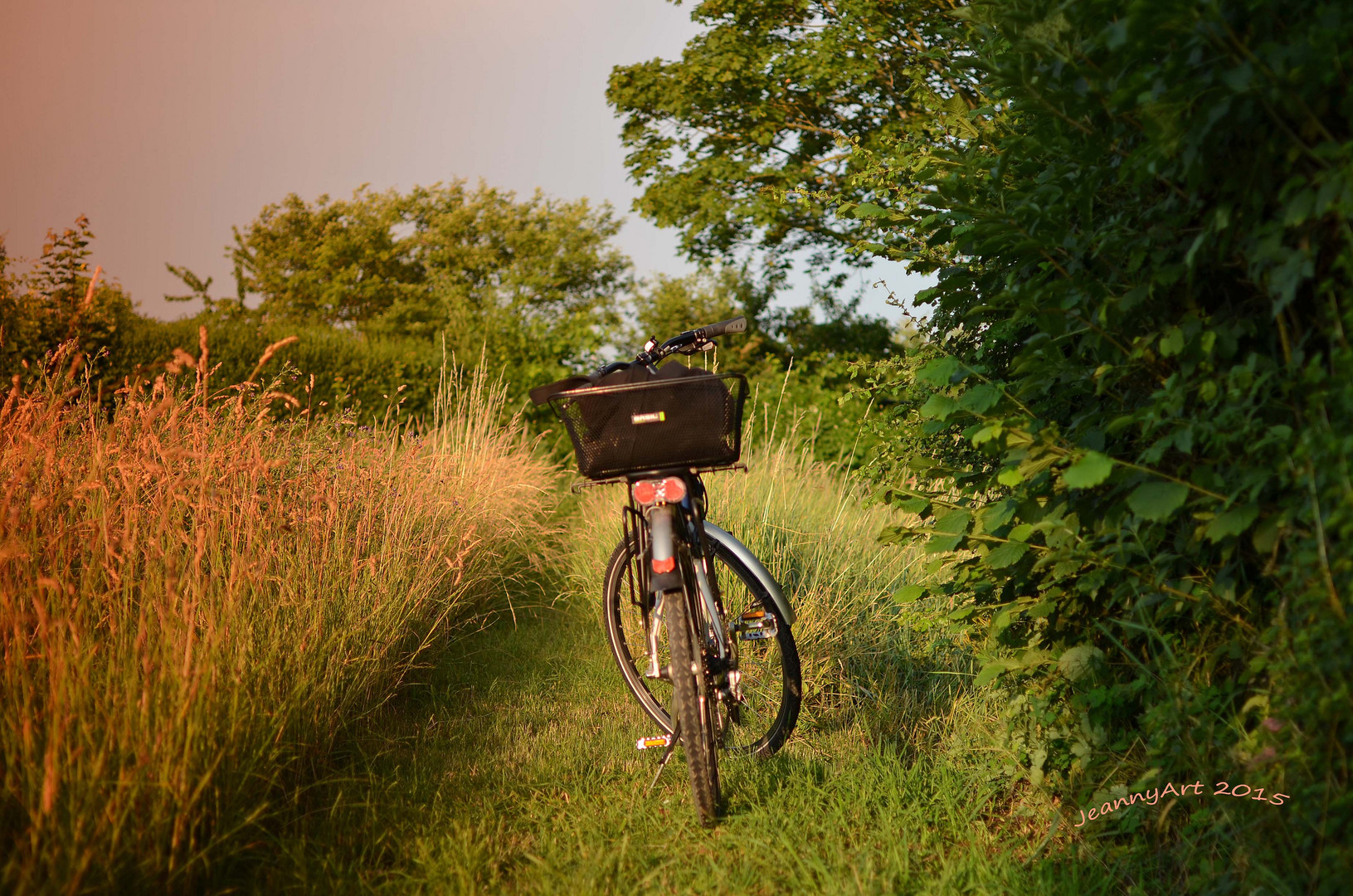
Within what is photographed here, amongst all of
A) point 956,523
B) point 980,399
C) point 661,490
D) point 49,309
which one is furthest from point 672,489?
point 49,309

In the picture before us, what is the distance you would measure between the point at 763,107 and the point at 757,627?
1109cm

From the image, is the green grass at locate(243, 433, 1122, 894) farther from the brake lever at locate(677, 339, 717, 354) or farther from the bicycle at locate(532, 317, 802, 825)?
the brake lever at locate(677, 339, 717, 354)

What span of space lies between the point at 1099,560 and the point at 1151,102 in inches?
42.8

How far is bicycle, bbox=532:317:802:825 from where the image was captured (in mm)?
2695

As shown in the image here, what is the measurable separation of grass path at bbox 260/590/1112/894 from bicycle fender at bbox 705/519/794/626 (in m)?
0.54

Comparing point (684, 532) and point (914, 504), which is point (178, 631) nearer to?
point (684, 532)

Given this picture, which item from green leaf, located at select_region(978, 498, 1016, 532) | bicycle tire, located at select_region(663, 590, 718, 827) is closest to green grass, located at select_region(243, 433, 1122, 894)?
bicycle tire, located at select_region(663, 590, 718, 827)

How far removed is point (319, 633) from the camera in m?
3.21

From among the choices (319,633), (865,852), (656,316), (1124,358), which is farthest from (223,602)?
(656,316)

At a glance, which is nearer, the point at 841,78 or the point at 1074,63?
the point at 1074,63

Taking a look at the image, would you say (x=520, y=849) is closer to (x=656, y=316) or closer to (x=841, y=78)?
(x=841, y=78)

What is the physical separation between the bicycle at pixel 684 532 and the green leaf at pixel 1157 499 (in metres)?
1.13

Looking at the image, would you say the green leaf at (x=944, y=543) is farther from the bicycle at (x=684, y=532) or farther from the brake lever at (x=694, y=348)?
the brake lever at (x=694, y=348)

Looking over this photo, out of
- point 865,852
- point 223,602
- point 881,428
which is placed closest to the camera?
point 865,852
